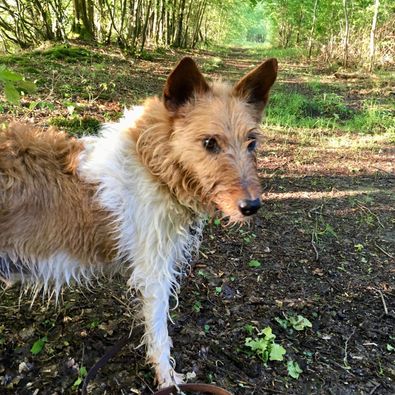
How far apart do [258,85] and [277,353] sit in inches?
80.6

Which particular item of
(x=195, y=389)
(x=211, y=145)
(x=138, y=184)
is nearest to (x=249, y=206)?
(x=211, y=145)

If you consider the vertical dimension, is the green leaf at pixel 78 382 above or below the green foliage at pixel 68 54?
below

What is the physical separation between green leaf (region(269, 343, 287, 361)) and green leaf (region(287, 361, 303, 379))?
8 cm

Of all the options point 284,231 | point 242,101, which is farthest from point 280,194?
point 242,101

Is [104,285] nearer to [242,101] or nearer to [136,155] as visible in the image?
[136,155]

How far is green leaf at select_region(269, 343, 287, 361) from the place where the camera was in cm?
323

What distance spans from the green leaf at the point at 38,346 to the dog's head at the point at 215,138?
65.4 inches

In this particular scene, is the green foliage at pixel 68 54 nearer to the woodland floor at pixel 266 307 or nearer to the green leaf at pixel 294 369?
the woodland floor at pixel 266 307

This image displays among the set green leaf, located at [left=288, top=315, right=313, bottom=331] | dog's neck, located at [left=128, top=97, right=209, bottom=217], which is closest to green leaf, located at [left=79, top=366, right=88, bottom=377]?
dog's neck, located at [left=128, top=97, right=209, bottom=217]

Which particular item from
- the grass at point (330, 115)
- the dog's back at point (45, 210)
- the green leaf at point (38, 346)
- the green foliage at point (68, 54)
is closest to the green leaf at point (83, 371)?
the green leaf at point (38, 346)

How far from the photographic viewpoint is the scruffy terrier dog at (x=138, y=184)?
241 centimetres

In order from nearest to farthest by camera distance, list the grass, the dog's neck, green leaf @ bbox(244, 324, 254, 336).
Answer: the dog's neck → green leaf @ bbox(244, 324, 254, 336) → the grass

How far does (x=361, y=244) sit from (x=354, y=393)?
2140 mm

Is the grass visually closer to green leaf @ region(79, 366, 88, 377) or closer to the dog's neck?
the dog's neck
